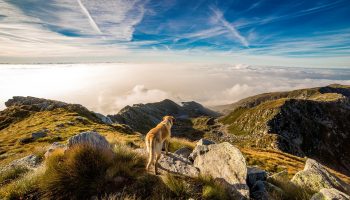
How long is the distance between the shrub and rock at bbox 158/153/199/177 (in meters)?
1.14

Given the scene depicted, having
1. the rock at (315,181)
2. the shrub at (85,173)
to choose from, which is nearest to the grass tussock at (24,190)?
the shrub at (85,173)

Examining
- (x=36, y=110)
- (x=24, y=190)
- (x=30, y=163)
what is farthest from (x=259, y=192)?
(x=36, y=110)

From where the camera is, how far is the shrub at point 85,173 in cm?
922

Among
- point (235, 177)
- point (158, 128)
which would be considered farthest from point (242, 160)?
point (158, 128)

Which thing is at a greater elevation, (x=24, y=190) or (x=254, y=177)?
(x=24, y=190)

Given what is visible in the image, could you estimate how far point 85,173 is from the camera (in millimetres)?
9992

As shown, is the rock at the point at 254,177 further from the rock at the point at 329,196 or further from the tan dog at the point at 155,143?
the tan dog at the point at 155,143

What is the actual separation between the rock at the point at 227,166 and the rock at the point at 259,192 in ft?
2.86

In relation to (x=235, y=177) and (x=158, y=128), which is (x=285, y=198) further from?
(x=158, y=128)

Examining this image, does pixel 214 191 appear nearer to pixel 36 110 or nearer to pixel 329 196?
pixel 329 196

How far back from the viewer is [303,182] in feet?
37.5

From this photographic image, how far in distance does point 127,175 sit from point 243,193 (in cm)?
490

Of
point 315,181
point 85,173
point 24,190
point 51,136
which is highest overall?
point 85,173

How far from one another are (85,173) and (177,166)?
14.4 feet
